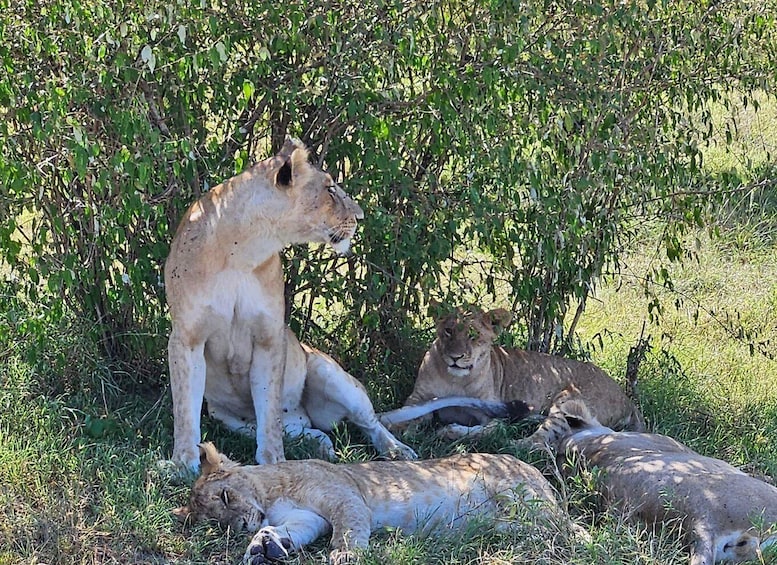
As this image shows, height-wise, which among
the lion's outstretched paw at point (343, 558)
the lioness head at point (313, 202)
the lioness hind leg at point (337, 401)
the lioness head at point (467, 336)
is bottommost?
the lion's outstretched paw at point (343, 558)

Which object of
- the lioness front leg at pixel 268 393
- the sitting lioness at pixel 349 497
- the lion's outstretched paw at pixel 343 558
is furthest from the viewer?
the lioness front leg at pixel 268 393

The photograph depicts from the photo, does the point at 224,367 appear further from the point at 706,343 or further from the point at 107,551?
the point at 706,343

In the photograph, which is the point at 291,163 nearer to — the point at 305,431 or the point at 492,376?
the point at 305,431

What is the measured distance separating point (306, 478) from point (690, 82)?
8.24ft

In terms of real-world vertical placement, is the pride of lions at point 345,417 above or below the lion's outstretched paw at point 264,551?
above

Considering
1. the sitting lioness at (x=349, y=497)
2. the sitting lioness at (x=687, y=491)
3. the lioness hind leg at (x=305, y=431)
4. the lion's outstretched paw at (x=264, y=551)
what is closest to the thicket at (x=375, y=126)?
the lioness hind leg at (x=305, y=431)

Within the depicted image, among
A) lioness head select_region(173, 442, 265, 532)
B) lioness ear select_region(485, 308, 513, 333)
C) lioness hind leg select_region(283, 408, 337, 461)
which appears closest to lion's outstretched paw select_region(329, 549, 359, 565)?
lioness head select_region(173, 442, 265, 532)

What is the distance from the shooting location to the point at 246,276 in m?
5.01

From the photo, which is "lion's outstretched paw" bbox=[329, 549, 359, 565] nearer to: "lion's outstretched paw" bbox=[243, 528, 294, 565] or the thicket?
"lion's outstretched paw" bbox=[243, 528, 294, 565]

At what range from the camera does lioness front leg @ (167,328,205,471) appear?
496cm

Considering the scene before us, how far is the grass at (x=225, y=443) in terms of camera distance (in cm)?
421

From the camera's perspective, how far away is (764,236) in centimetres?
867

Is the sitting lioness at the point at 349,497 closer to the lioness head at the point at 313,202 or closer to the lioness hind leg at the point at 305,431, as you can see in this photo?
the lioness hind leg at the point at 305,431

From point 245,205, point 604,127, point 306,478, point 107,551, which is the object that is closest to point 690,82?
point 604,127
